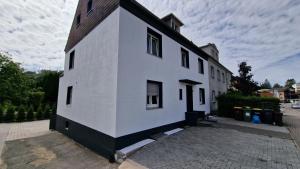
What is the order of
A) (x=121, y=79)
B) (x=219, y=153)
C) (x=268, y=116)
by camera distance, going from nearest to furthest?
(x=219, y=153)
(x=121, y=79)
(x=268, y=116)

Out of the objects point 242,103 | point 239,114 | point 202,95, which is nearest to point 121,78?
point 202,95

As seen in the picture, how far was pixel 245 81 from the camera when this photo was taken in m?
19.6

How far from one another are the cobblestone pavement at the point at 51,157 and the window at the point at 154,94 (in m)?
3.18

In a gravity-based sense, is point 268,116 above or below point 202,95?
below

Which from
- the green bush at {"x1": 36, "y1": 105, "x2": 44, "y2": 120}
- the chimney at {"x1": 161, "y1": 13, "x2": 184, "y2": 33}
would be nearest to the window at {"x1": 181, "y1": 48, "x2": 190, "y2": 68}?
the chimney at {"x1": 161, "y1": 13, "x2": 184, "y2": 33}

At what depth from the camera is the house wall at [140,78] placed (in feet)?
17.7

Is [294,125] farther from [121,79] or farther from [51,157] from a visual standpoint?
[51,157]

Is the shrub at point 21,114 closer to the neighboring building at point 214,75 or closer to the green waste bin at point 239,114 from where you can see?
the neighboring building at point 214,75

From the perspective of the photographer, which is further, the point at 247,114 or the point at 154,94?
the point at 247,114

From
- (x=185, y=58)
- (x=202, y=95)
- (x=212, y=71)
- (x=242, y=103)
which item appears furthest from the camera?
(x=212, y=71)

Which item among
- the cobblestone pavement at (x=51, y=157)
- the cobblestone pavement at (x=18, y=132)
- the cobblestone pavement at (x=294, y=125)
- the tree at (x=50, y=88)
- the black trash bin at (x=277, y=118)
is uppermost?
the tree at (x=50, y=88)

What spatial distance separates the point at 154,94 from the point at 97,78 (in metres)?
2.84

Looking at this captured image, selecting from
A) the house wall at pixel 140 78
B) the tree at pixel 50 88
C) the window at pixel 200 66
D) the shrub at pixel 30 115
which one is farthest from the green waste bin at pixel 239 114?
the tree at pixel 50 88

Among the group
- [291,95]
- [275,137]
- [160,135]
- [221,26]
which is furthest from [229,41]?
[291,95]
